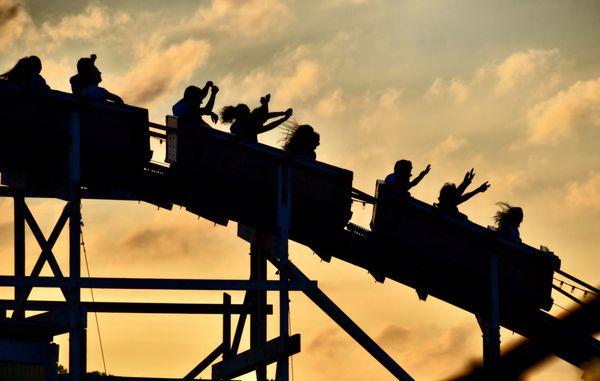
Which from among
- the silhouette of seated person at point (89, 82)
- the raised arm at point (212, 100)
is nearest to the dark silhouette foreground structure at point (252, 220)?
the silhouette of seated person at point (89, 82)

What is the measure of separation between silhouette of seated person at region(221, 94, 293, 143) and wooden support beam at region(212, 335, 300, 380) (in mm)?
4095

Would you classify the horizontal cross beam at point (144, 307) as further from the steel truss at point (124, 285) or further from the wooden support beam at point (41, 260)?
the wooden support beam at point (41, 260)

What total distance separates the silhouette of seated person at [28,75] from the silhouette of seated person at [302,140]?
4.88 metres

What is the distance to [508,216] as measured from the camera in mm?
22625

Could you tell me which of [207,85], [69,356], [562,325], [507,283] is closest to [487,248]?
[507,283]

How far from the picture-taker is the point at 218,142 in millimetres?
20047

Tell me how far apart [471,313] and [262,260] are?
4.90 metres

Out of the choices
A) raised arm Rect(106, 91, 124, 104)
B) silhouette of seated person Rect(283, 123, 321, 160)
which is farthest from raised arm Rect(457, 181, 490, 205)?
raised arm Rect(106, 91, 124, 104)

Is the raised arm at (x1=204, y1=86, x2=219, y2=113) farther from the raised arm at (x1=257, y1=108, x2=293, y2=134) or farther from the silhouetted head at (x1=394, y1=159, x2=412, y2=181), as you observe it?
the silhouetted head at (x1=394, y1=159, x2=412, y2=181)

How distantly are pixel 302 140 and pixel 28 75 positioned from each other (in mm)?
5501

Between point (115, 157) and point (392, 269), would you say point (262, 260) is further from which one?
point (115, 157)

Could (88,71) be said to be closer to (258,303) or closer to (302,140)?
(302,140)

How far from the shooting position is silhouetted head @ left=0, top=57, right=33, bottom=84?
762 inches

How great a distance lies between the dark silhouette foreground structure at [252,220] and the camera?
1964 centimetres
